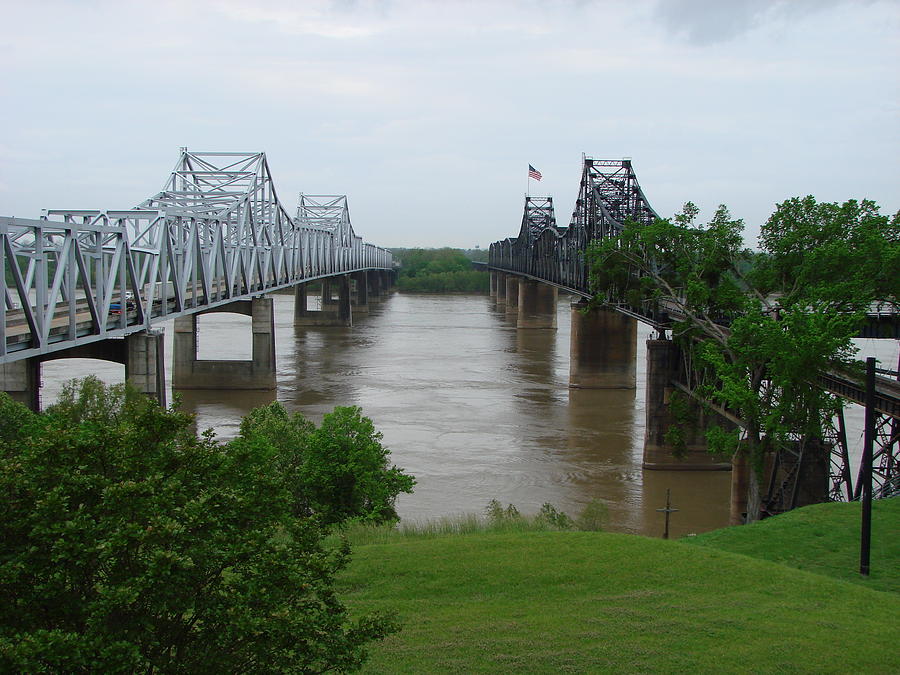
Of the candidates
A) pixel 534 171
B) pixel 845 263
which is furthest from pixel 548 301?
pixel 845 263

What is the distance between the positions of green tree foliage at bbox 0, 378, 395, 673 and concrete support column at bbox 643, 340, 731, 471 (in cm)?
2385

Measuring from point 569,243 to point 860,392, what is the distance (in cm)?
5046

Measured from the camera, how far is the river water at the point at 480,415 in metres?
26.1

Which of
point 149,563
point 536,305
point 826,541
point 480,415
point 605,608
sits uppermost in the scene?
point 149,563

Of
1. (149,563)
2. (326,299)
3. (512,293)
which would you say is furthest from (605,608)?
(512,293)

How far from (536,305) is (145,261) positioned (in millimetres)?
68125

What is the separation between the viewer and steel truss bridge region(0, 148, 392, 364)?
20359 mm

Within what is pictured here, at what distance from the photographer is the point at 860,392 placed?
1947 cm

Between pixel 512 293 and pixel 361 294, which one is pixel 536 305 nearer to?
pixel 512 293

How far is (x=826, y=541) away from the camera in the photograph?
1524 cm

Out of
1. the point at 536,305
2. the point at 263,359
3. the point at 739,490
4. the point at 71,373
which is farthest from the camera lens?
the point at 536,305

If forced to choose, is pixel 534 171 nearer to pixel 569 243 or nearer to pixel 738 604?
pixel 569 243

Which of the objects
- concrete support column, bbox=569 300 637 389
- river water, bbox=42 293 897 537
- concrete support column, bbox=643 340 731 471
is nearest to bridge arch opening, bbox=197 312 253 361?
river water, bbox=42 293 897 537

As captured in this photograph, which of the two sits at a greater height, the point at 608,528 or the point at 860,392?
the point at 860,392
